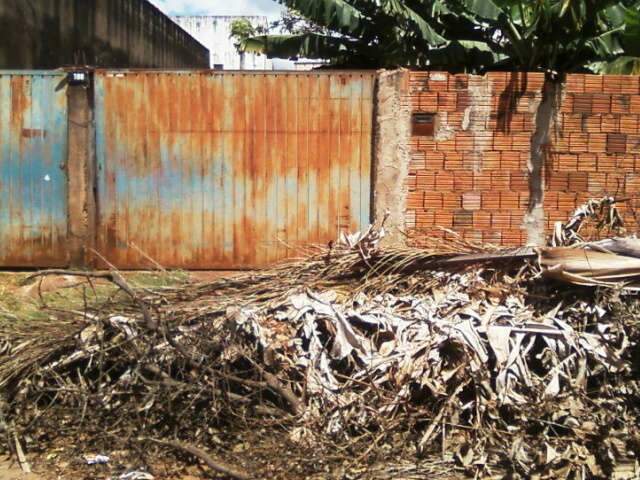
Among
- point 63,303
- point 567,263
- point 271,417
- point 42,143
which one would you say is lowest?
point 271,417

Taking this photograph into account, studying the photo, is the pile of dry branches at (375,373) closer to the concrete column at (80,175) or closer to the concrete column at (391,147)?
the concrete column at (391,147)

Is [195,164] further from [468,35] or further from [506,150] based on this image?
[468,35]

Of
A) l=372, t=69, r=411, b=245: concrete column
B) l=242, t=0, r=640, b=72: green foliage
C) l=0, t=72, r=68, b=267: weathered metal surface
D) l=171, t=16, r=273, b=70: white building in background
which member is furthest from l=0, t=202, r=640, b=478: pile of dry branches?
l=171, t=16, r=273, b=70: white building in background

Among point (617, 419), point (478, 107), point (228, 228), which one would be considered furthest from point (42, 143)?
point (617, 419)

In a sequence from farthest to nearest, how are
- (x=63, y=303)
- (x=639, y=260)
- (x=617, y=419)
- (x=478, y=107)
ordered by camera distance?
(x=478, y=107), (x=63, y=303), (x=639, y=260), (x=617, y=419)

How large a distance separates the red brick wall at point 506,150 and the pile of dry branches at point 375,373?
3251 millimetres

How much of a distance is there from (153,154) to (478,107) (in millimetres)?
3174

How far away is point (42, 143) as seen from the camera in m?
7.74

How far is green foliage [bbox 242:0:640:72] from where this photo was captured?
9008mm

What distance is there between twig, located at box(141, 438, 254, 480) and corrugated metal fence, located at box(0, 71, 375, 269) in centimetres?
394

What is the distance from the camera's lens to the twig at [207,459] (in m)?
3.72

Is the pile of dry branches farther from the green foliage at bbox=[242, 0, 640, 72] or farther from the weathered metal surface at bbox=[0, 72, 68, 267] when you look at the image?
the green foliage at bbox=[242, 0, 640, 72]

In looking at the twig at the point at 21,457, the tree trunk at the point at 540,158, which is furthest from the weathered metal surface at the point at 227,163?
the twig at the point at 21,457

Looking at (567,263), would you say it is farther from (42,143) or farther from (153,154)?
(42,143)
